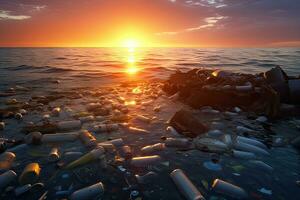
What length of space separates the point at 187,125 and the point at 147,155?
77.3 inches

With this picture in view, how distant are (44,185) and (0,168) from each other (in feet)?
4.06

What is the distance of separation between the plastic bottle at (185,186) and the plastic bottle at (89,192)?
4.43 ft

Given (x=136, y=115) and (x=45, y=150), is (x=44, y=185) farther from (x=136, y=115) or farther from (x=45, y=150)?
(x=136, y=115)

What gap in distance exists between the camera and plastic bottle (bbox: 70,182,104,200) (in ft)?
12.8

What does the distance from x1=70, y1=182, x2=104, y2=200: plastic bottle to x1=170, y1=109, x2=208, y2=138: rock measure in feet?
10.3

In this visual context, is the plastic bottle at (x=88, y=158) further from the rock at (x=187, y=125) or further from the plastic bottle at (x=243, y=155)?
the plastic bottle at (x=243, y=155)

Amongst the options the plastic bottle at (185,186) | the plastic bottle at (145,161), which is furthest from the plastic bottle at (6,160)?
the plastic bottle at (185,186)

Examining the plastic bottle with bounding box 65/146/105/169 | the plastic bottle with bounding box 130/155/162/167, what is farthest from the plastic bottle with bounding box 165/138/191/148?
the plastic bottle with bounding box 65/146/105/169

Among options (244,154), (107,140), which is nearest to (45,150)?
(107,140)

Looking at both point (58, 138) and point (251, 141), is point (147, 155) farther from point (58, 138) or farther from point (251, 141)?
point (251, 141)

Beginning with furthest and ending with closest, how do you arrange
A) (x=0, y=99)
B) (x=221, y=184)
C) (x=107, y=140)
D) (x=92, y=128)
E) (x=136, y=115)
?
(x=0, y=99) → (x=136, y=115) → (x=92, y=128) → (x=107, y=140) → (x=221, y=184)

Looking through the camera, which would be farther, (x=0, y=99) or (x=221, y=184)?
(x=0, y=99)

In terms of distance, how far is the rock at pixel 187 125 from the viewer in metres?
6.66

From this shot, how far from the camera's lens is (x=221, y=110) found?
9.20 m
